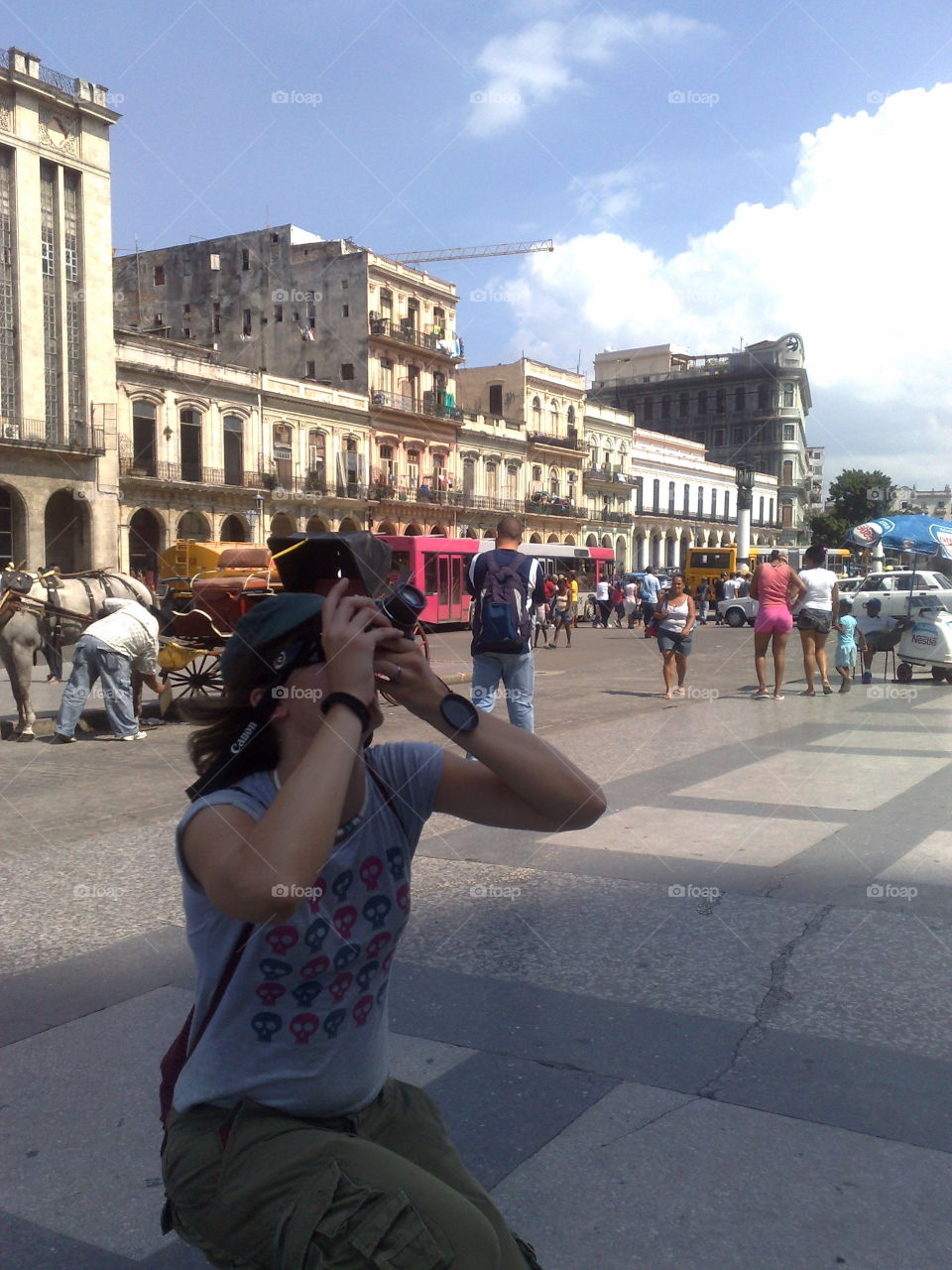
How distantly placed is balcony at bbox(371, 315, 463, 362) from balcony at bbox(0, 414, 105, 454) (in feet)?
59.1

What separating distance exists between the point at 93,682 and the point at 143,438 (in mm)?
30364

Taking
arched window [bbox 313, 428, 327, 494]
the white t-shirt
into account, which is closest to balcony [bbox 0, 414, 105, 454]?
arched window [bbox 313, 428, 327, 494]

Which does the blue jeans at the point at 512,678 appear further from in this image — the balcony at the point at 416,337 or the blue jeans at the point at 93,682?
the balcony at the point at 416,337

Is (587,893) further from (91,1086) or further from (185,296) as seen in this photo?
(185,296)

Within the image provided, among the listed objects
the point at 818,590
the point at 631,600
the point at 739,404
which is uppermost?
the point at 739,404

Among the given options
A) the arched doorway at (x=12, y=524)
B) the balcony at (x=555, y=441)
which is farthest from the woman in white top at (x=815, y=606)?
the balcony at (x=555, y=441)

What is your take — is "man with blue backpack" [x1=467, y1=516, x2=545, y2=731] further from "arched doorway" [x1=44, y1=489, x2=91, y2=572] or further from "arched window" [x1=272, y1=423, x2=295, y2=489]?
"arched window" [x1=272, y1=423, x2=295, y2=489]

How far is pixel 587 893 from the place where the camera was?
200 inches

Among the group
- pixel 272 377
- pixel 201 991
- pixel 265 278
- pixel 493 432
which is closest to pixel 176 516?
pixel 272 377

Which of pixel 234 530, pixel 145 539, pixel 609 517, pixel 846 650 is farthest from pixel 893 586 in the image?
pixel 609 517

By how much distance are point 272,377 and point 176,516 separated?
826cm

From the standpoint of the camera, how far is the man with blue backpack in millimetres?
7613

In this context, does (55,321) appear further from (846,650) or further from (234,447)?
(846,650)

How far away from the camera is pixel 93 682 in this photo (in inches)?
396
